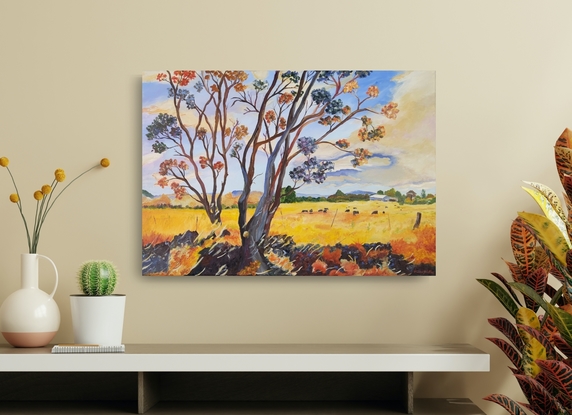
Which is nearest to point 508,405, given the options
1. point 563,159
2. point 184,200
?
point 563,159

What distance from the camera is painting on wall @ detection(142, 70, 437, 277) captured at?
251 cm

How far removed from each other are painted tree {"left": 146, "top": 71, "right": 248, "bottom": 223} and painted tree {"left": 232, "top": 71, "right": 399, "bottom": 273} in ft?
0.21

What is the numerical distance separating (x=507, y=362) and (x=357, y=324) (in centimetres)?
60

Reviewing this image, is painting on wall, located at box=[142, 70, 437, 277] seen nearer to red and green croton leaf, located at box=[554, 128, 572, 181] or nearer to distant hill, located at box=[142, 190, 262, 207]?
distant hill, located at box=[142, 190, 262, 207]

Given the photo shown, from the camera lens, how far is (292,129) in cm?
254

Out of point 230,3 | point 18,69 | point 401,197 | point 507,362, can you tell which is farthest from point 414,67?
point 18,69

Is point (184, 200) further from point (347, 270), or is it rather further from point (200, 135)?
point (347, 270)

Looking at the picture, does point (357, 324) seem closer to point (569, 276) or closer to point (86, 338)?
point (569, 276)

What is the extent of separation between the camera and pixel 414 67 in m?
2.56

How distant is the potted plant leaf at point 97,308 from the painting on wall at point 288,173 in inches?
9.7

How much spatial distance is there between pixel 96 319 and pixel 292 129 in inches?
39.8

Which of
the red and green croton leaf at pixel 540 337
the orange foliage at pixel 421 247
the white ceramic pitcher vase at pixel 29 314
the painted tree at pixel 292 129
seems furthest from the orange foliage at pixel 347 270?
the white ceramic pitcher vase at pixel 29 314

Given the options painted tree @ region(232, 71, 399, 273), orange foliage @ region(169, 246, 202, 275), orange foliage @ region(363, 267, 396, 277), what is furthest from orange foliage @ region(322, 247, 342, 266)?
orange foliage @ region(169, 246, 202, 275)

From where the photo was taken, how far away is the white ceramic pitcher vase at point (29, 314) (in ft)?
7.49
